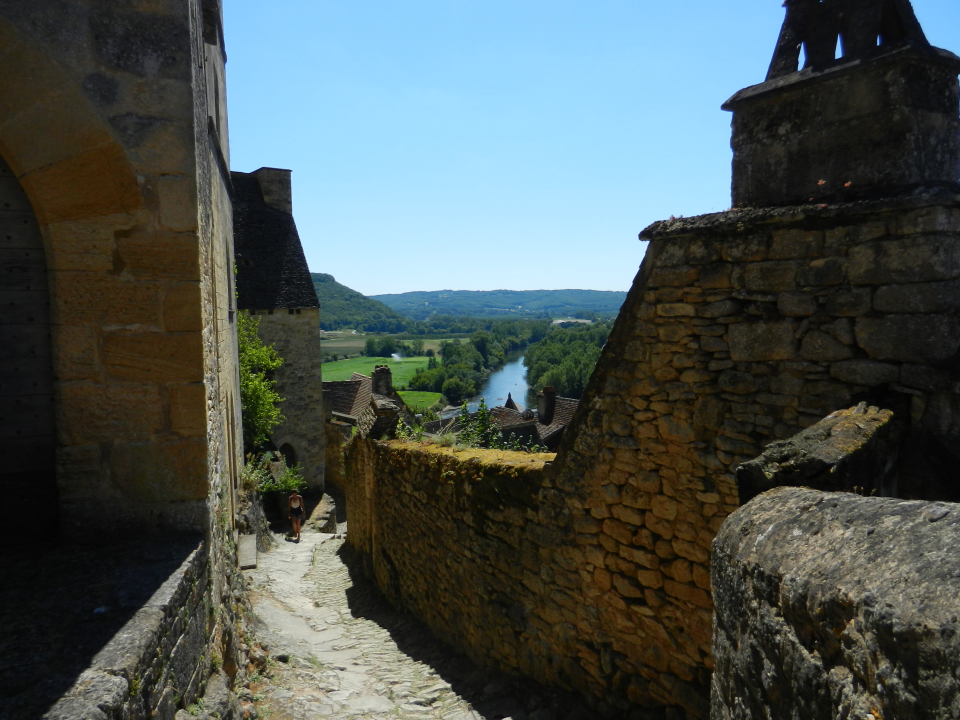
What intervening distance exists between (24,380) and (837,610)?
344cm

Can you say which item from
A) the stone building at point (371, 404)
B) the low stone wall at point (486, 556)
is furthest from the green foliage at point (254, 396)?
the low stone wall at point (486, 556)

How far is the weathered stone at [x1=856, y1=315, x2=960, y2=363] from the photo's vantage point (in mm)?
2988

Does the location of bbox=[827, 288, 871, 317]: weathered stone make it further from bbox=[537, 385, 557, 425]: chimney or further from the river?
the river

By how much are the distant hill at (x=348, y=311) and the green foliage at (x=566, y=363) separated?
68.2 m

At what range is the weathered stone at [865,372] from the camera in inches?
123

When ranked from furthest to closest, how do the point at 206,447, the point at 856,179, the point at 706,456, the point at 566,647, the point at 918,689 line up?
the point at 566,647
the point at 706,456
the point at 856,179
the point at 206,447
the point at 918,689

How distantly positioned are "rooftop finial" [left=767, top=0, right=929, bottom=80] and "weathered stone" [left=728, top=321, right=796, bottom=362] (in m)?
1.51

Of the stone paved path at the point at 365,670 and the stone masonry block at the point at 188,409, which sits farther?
the stone paved path at the point at 365,670

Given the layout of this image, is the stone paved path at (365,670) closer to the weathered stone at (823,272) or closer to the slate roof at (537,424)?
the weathered stone at (823,272)

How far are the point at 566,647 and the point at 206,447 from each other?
116 inches

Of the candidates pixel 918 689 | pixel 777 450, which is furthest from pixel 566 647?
pixel 918 689

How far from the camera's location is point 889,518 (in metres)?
1.66

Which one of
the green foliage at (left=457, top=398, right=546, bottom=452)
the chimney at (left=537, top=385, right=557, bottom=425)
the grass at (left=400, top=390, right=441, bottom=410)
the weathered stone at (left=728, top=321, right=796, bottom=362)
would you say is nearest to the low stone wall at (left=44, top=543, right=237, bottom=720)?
the weathered stone at (left=728, top=321, right=796, bottom=362)

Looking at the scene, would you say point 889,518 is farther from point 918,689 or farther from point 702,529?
point 702,529
